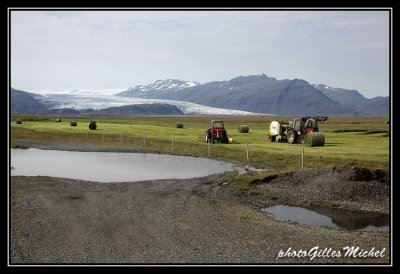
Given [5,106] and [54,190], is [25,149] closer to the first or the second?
[54,190]

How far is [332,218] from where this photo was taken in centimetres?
1988

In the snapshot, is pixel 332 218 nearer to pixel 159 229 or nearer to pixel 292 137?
pixel 159 229

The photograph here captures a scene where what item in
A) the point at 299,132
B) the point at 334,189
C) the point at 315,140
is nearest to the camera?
the point at 334,189

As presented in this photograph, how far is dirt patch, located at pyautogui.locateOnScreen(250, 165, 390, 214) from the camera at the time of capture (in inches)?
881

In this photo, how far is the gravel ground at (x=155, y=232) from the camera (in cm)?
1366

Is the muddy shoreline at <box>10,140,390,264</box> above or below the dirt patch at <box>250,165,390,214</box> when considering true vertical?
below

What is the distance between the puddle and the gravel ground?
1.17 m

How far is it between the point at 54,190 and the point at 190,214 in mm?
10194

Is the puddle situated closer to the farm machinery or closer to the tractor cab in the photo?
the farm machinery

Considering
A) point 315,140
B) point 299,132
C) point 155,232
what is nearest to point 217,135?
point 299,132

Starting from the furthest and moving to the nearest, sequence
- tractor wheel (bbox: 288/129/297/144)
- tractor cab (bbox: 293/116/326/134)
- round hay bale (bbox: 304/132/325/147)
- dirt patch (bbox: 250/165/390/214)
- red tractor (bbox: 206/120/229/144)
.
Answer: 1. red tractor (bbox: 206/120/229/144)
2. tractor wheel (bbox: 288/129/297/144)
3. tractor cab (bbox: 293/116/326/134)
4. round hay bale (bbox: 304/132/325/147)
5. dirt patch (bbox: 250/165/390/214)

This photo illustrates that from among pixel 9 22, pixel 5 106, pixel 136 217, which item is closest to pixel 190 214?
pixel 136 217

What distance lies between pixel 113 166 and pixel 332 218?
22.3 m

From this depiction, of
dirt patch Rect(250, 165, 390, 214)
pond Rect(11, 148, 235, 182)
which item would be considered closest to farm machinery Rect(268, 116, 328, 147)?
pond Rect(11, 148, 235, 182)
